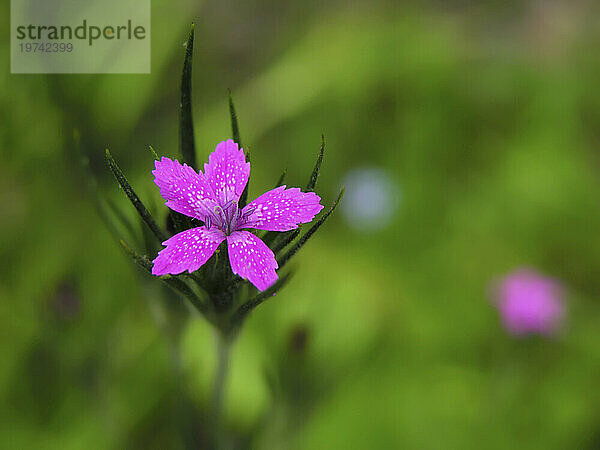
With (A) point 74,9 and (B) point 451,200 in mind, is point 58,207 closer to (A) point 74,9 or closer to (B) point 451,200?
(A) point 74,9

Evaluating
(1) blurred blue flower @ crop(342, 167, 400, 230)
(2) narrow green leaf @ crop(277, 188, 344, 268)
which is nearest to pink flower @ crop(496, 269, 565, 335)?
(1) blurred blue flower @ crop(342, 167, 400, 230)

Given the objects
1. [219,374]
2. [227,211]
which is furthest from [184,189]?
[219,374]

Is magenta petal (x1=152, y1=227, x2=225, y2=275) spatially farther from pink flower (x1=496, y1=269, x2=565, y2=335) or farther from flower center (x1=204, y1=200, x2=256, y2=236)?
pink flower (x1=496, y1=269, x2=565, y2=335)

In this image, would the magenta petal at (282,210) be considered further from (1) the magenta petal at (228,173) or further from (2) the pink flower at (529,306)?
(2) the pink flower at (529,306)

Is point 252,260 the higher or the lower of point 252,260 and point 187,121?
the lower

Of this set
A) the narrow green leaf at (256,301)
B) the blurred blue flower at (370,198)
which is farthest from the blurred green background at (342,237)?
the narrow green leaf at (256,301)
